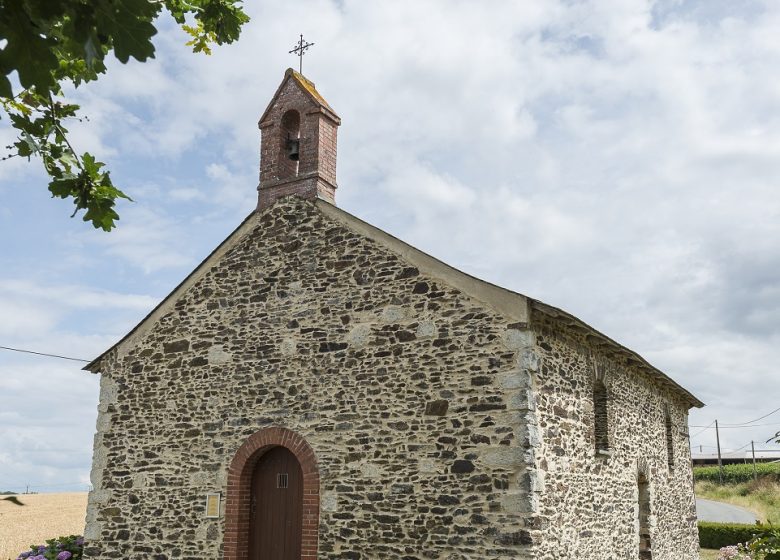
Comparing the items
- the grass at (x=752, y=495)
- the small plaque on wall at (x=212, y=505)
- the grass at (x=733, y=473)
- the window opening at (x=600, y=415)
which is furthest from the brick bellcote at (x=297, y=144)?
the grass at (x=733, y=473)

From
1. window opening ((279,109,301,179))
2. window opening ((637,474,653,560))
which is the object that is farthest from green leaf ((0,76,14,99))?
window opening ((637,474,653,560))

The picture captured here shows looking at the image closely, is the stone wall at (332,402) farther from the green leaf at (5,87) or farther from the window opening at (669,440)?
the window opening at (669,440)

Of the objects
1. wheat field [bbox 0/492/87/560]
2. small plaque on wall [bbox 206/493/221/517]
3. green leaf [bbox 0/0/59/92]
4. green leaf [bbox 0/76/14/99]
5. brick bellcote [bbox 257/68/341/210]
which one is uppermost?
brick bellcote [bbox 257/68/341/210]

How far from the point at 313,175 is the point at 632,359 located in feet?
22.2

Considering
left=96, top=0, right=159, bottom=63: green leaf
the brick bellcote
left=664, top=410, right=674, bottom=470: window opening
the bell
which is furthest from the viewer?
left=664, top=410, right=674, bottom=470: window opening

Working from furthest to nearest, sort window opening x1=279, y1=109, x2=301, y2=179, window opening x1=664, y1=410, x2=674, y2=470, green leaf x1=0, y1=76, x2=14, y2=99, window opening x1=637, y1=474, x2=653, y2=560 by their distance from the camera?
window opening x1=664, y1=410, x2=674, y2=470 < window opening x1=637, y1=474, x2=653, y2=560 < window opening x1=279, y1=109, x2=301, y2=179 < green leaf x1=0, y1=76, x2=14, y2=99

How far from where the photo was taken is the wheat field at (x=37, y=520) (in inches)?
666

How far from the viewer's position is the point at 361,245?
11852mm

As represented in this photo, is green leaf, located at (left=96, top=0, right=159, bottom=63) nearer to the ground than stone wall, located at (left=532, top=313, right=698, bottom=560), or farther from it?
farther from it

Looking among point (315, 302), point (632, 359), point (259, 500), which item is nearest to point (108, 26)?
point (315, 302)

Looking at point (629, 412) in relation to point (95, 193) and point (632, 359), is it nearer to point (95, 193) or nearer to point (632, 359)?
point (632, 359)

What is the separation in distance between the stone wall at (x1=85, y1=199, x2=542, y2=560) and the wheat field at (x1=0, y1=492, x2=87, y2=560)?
5208 millimetres

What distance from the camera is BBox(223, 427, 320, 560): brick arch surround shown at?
1116 centimetres

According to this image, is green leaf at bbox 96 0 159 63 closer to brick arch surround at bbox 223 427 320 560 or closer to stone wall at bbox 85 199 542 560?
stone wall at bbox 85 199 542 560
